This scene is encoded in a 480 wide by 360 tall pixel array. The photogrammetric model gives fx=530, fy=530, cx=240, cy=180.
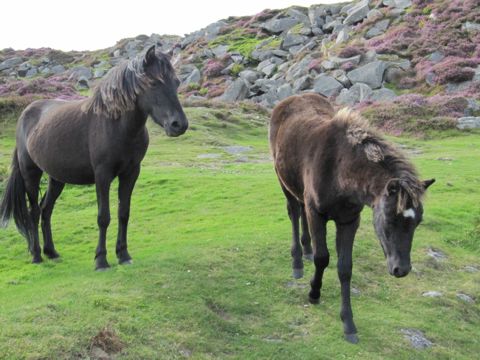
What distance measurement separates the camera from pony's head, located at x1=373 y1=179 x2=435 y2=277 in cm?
556

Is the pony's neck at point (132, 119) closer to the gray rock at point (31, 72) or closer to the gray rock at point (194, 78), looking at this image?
the gray rock at point (194, 78)

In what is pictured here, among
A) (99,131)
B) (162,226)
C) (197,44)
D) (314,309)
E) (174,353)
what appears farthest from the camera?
(197,44)

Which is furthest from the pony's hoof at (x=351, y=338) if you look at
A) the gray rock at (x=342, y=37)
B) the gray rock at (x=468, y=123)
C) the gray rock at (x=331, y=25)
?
the gray rock at (x=331, y=25)

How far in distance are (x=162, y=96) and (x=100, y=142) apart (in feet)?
4.31

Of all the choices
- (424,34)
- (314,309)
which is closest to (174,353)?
(314,309)

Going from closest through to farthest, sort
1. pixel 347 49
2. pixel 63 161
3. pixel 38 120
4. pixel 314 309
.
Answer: pixel 314 309 → pixel 63 161 → pixel 38 120 → pixel 347 49

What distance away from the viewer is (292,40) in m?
56.2

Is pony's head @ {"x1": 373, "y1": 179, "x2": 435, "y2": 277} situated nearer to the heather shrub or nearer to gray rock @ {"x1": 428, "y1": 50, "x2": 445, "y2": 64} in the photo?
gray rock @ {"x1": 428, "y1": 50, "x2": 445, "y2": 64}

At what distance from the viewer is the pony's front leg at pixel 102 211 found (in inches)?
330

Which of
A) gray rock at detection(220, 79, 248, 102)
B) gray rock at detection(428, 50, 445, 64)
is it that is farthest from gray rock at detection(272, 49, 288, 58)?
gray rock at detection(428, 50, 445, 64)

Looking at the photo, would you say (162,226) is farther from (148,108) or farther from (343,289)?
(343,289)

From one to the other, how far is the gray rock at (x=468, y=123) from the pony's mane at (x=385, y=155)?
928 inches

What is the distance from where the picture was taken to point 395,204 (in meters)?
5.62

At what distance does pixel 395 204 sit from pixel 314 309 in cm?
279
